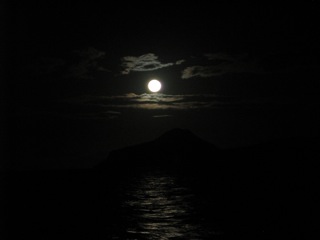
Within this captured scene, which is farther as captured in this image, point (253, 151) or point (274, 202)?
point (253, 151)

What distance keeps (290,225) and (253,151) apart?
512 feet

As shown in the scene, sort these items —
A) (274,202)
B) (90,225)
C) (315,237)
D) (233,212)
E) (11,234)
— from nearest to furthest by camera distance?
(315,237), (11,234), (90,225), (233,212), (274,202)

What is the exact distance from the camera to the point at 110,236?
25703mm

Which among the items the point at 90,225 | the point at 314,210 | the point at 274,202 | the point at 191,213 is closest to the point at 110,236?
the point at 90,225

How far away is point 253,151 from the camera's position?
176 meters

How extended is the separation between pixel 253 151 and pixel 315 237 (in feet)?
524

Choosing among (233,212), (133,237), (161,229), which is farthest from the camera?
(233,212)

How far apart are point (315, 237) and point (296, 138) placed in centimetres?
17510

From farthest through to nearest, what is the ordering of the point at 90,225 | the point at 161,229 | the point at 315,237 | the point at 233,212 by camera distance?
the point at 233,212, the point at 90,225, the point at 161,229, the point at 315,237

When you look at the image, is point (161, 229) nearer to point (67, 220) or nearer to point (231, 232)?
point (231, 232)

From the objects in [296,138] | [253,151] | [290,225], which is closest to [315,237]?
[290,225]

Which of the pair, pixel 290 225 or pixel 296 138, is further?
pixel 296 138

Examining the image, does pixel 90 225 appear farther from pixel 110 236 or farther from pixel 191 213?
pixel 191 213

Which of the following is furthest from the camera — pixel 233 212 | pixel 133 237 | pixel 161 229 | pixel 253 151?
pixel 253 151
